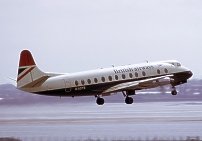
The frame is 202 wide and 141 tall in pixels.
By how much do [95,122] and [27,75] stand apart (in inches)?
1058

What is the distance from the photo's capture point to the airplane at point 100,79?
4579 inches

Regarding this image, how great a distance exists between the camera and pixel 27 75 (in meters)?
116

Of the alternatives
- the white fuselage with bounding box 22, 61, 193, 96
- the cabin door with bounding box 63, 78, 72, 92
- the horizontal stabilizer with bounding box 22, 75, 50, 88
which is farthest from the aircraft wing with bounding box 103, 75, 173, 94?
the horizontal stabilizer with bounding box 22, 75, 50, 88

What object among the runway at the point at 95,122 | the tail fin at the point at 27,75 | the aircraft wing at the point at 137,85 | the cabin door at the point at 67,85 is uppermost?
the tail fin at the point at 27,75

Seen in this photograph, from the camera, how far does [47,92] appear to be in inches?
4594

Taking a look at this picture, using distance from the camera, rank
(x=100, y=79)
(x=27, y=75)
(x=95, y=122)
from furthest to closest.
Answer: (x=95, y=122) → (x=100, y=79) → (x=27, y=75)

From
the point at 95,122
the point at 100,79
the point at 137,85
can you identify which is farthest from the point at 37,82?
the point at 95,122

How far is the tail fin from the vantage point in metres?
116

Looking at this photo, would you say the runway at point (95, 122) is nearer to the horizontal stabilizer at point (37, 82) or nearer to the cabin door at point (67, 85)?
the cabin door at point (67, 85)

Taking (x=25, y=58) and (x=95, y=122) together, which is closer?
(x=25, y=58)

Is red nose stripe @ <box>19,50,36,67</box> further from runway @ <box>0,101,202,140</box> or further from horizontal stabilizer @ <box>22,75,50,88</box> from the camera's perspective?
runway @ <box>0,101,202,140</box>

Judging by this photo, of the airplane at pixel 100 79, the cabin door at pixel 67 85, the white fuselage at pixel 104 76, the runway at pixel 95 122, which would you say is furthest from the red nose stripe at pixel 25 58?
the runway at pixel 95 122

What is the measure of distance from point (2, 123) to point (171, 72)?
90.8 feet

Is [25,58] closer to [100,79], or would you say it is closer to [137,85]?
[100,79]
